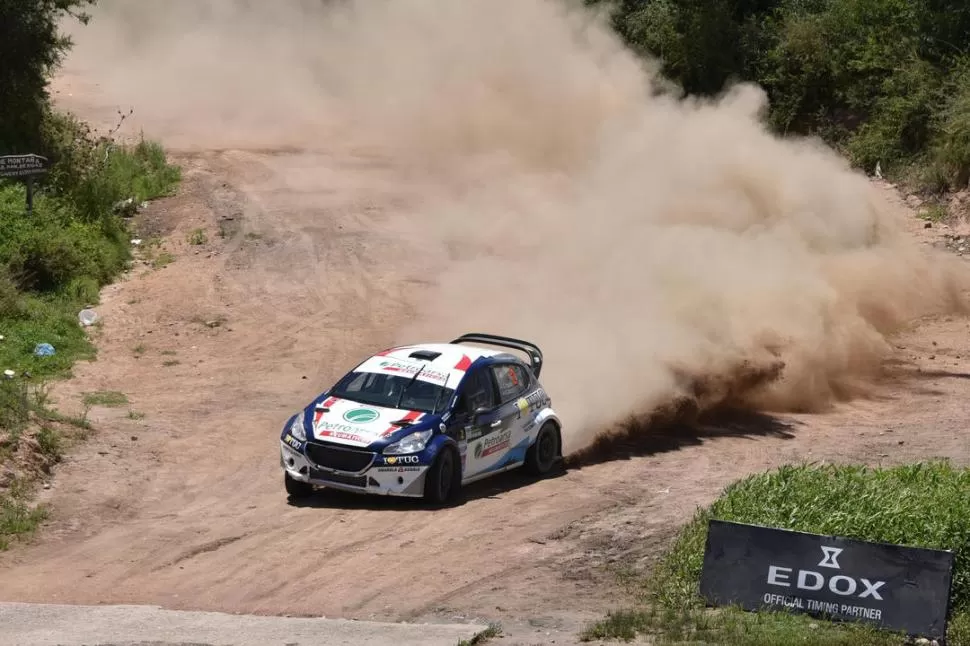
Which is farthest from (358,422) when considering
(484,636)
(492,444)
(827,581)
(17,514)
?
(827,581)

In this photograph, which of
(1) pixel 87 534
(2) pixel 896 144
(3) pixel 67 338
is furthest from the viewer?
(2) pixel 896 144

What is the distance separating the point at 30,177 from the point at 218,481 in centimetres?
1002

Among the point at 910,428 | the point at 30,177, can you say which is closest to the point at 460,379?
the point at 910,428

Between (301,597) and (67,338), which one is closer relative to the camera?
(301,597)

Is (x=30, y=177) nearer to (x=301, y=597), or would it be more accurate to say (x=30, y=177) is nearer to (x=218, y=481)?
(x=218, y=481)

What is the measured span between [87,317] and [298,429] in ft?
32.0

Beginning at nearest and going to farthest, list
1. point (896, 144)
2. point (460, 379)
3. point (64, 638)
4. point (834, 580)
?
point (64, 638) → point (834, 580) → point (460, 379) → point (896, 144)

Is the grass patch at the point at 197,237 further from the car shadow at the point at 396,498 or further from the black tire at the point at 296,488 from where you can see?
the black tire at the point at 296,488

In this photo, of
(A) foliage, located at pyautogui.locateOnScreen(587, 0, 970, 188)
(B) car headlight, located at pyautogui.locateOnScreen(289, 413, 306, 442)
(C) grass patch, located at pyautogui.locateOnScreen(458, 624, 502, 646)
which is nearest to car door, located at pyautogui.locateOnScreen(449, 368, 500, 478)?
(B) car headlight, located at pyautogui.locateOnScreen(289, 413, 306, 442)

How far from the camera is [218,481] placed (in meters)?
16.2

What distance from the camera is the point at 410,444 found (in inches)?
573

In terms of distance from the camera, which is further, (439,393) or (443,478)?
(439,393)

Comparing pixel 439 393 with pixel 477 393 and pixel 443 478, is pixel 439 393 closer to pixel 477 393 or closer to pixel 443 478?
pixel 477 393

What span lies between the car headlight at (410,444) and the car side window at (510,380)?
159 centimetres
